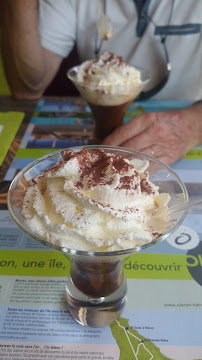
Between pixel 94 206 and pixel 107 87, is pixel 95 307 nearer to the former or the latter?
pixel 94 206

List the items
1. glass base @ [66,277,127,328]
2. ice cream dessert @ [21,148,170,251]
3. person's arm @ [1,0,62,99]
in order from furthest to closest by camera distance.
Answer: person's arm @ [1,0,62,99] < glass base @ [66,277,127,328] < ice cream dessert @ [21,148,170,251]

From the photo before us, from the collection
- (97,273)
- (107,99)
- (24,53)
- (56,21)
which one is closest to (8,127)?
(107,99)

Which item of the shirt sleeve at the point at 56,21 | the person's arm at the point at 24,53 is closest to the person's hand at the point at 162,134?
the person's arm at the point at 24,53

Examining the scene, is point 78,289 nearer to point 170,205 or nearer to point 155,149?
point 170,205

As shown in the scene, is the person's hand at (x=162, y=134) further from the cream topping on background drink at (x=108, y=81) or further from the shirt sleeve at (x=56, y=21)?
the shirt sleeve at (x=56, y=21)

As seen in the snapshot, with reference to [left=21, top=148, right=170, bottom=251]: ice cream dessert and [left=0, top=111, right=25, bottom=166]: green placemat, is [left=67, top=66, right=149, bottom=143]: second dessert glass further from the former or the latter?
[left=21, top=148, right=170, bottom=251]: ice cream dessert

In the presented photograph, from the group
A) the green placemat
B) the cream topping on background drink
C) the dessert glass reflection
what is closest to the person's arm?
the green placemat
